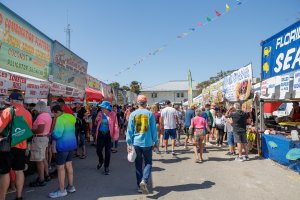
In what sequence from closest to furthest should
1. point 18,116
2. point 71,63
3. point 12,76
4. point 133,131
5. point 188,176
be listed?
point 18,116 < point 133,131 < point 12,76 < point 188,176 < point 71,63

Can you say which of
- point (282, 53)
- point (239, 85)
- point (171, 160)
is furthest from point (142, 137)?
point (239, 85)

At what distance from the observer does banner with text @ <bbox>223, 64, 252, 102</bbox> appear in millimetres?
10695

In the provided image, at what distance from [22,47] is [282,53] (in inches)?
291

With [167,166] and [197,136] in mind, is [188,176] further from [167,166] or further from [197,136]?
[197,136]

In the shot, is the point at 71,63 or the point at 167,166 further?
the point at 71,63

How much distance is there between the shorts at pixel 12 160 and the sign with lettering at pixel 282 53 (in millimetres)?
6975

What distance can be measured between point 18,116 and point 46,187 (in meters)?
1.91

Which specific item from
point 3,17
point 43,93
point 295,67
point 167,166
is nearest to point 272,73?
point 295,67

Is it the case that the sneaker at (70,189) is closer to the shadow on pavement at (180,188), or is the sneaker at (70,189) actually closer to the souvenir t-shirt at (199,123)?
the shadow on pavement at (180,188)

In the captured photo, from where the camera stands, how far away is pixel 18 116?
15.7 ft

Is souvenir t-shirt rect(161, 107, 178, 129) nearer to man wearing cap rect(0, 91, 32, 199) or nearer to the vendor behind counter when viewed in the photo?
the vendor behind counter

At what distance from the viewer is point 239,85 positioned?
11.8m

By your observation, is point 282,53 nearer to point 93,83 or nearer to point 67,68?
point 67,68

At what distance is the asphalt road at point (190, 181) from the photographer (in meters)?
5.34
